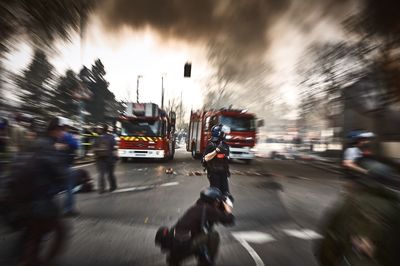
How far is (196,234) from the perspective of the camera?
11.5ft

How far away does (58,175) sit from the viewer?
11.6 ft

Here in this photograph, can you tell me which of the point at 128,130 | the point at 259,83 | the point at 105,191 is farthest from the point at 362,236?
the point at 128,130

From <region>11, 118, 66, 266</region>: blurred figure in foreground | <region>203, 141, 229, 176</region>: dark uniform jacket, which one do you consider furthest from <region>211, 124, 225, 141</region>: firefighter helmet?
<region>11, 118, 66, 266</region>: blurred figure in foreground

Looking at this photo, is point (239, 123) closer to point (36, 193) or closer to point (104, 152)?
point (104, 152)

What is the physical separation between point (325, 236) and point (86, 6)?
109 inches

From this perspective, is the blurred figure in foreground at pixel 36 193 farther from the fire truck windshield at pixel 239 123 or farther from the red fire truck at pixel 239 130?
the fire truck windshield at pixel 239 123

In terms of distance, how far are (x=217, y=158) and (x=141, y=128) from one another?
1389 centimetres

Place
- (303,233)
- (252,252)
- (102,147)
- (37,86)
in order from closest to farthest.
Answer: (37,86) → (252,252) → (303,233) → (102,147)

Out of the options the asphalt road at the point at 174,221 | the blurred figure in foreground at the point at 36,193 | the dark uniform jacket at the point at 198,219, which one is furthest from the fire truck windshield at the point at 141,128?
the dark uniform jacket at the point at 198,219

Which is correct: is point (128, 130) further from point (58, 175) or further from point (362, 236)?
point (362, 236)

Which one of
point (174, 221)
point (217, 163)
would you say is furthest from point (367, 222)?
point (174, 221)

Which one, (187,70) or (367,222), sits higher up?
(187,70)

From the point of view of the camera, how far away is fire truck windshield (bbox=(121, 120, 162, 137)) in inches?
730

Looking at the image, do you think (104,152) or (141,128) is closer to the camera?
(104,152)
